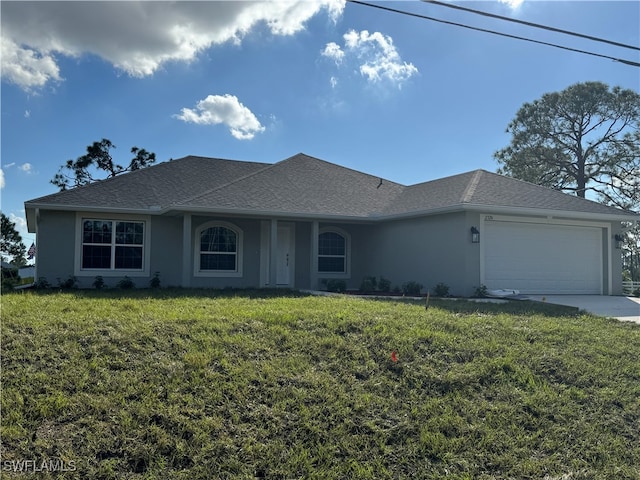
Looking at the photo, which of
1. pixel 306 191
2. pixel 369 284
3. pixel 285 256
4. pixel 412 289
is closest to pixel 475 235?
pixel 412 289

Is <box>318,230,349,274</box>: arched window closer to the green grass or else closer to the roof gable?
the roof gable

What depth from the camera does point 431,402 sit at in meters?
5.45

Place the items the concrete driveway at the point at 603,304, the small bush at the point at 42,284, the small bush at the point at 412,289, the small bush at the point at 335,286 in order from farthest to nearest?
the small bush at the point at 335,286 < the small bush at the point at 412,289 < the small bush at the point at 42,284 < the concrete driveway at the point at 603,304

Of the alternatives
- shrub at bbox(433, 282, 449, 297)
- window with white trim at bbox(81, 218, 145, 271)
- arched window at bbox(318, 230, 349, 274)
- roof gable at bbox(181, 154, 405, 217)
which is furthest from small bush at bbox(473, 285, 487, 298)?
window with white trim at bbox(81, 218, 145, 271)

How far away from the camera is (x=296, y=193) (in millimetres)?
16516

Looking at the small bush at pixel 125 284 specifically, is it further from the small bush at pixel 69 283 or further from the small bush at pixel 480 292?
the small bush at pixel 480 292

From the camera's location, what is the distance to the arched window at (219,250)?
15773 millimetres

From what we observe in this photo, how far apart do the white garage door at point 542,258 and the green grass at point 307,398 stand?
6.27 metres

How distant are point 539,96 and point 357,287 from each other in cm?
2390

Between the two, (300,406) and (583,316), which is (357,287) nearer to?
(583,316)

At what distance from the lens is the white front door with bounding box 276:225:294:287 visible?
16766 mm

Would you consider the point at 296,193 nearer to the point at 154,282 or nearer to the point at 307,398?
the point at 154,282

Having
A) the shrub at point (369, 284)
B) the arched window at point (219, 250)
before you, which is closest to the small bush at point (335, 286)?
the shrub at point (369, 284)

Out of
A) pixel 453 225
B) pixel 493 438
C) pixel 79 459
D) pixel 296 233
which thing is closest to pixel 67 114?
pixel 296 233
